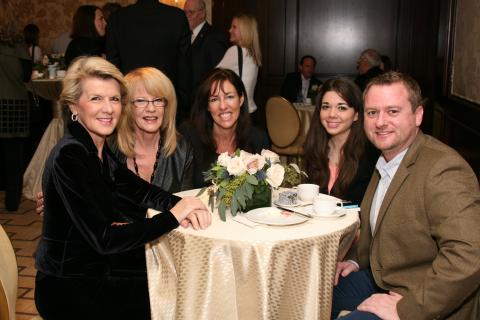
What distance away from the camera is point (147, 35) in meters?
3.88

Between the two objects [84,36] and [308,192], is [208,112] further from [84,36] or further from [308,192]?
[84,36]

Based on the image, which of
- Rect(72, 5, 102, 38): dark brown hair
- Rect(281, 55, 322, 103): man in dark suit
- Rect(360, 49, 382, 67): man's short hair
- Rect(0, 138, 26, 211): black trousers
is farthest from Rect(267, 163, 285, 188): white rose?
Rect(281, 55, 322, 103): man in dark suit

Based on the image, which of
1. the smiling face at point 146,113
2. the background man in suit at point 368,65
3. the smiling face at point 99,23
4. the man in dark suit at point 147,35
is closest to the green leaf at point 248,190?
the smiling face at point 146,113

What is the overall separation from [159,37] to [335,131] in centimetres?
168

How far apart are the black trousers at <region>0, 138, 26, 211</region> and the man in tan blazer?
3698mm

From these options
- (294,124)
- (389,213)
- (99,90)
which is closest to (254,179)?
(389,213)

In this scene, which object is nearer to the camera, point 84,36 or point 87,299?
point 87,299

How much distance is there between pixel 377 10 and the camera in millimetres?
7734

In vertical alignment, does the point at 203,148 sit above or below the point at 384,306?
above

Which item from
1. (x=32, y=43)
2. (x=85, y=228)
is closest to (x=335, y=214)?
(x=85, y=228)

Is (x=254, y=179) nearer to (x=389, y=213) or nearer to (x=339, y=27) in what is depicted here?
(x=389, y=213)

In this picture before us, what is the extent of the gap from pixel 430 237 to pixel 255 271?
603 mm

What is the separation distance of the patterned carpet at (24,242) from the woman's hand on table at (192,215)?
45.9 inches

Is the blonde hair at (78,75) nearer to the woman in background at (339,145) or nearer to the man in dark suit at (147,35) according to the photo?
the woman in background at (339,145)
